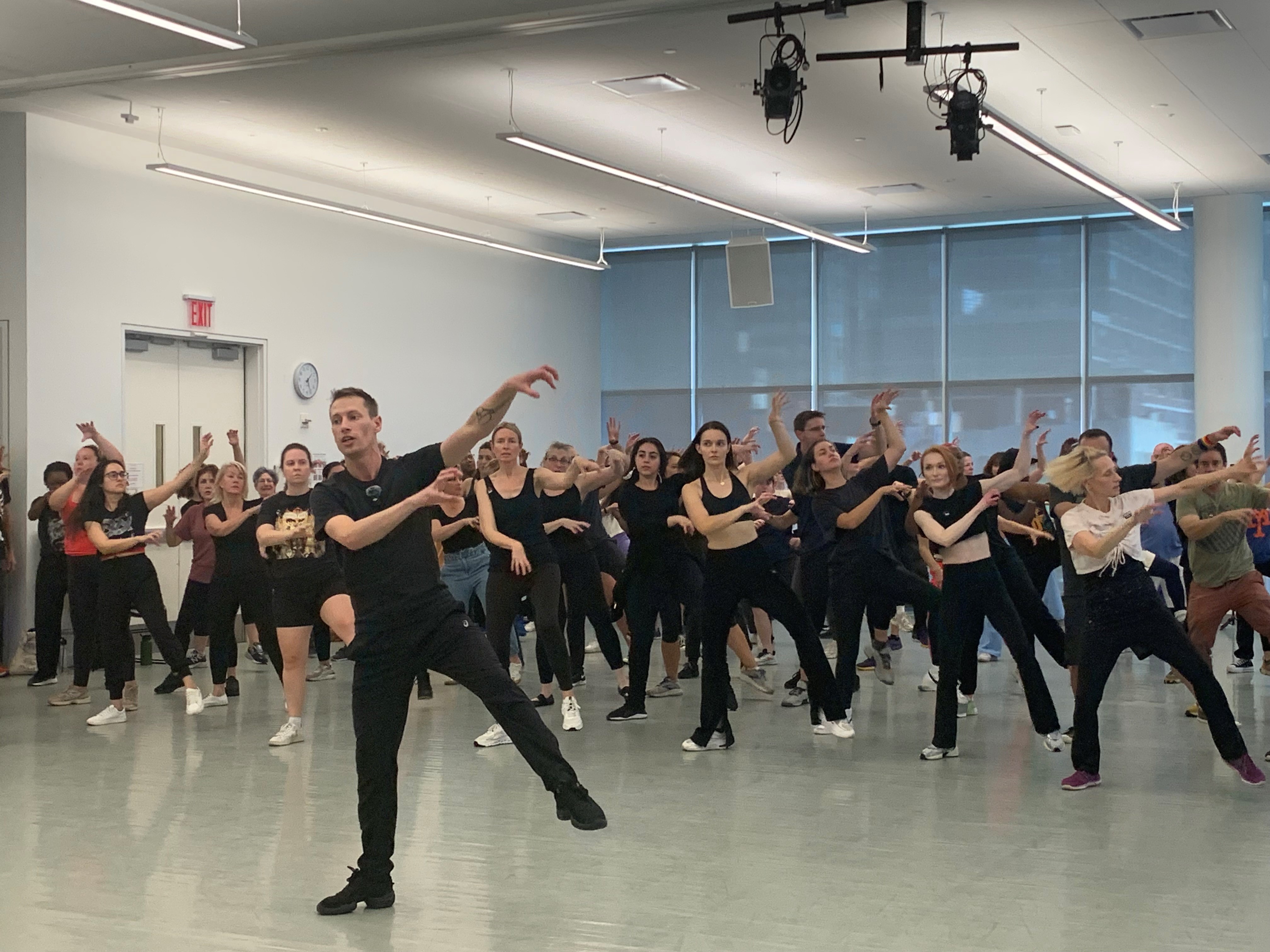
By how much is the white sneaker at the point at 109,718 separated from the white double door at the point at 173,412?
11.5 feet

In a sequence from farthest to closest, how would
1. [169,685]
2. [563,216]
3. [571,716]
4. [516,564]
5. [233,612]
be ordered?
[563,216], [169,685], [233,612], [571,716], [516,564]

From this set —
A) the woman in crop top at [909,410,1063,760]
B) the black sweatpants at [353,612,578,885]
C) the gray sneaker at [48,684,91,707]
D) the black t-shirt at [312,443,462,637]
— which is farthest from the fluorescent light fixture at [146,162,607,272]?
the black sweatpants at [353,612,578,885]

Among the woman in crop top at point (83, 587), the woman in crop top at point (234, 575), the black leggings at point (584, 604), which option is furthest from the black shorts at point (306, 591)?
the woman in crop top at point (83, 587)

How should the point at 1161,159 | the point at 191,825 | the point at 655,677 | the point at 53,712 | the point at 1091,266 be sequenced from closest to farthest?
1. the point at 191,825
2. the point at 53,712
3. the point at 655,677
4. the point at 1161,159
5. the point at 1091,266

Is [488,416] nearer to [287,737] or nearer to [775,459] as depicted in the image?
[775,459]

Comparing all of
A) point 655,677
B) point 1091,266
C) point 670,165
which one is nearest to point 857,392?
point 1091,266

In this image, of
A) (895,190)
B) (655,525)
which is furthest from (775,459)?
(895,190)

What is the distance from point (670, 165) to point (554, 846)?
29.0 ft

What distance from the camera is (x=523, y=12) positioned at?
27.5 ft

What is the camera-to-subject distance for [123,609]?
25.9 ft

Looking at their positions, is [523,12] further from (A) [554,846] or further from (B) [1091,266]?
(B) [1091,266]

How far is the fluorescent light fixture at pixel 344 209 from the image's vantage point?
10516 mm

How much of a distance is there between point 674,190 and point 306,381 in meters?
4.02

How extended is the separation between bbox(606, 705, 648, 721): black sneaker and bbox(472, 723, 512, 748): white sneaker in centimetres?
81
